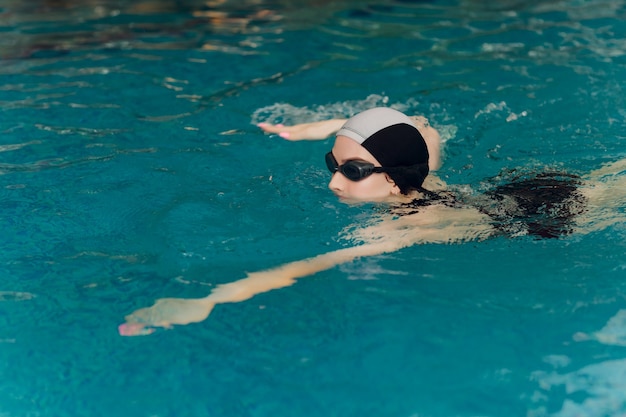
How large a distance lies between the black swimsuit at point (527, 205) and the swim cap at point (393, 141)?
191 mm

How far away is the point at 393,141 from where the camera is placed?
168 inches

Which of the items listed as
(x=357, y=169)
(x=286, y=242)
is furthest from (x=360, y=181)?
(x=286, y=242)

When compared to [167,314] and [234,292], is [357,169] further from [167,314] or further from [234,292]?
[167,314]

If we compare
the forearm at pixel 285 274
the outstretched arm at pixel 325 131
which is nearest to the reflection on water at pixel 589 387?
the forearm at pixel 285 274

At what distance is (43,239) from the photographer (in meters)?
4.61

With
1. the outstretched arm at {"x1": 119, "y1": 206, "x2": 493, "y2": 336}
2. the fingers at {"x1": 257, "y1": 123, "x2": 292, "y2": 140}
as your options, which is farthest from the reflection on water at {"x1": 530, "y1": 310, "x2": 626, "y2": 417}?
the fingers at {"x1": 257, "y1": 123, "x2": 292, "y2": 140}

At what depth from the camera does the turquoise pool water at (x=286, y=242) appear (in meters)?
3.38

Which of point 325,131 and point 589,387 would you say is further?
point 325,131

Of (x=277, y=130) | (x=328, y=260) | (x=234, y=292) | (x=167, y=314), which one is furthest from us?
(x=277, y=130)

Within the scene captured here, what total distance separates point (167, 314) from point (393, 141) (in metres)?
1.59

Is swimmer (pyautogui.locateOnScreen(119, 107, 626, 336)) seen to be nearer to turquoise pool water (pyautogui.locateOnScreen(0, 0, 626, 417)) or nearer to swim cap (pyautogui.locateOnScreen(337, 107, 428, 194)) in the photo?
swim cap (pyautogui.locateOnScreen(337, 107, 428, 194))

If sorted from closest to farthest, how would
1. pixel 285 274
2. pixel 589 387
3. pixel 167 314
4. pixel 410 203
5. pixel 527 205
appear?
1. pixel 589 387
2. pixel 167 314
3. pixel 285 274
4. pixel 410 203
5. pixel 527 205

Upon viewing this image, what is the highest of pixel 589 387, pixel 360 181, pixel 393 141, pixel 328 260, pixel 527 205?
pixel 393 141

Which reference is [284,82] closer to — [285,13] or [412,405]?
[285,13]
